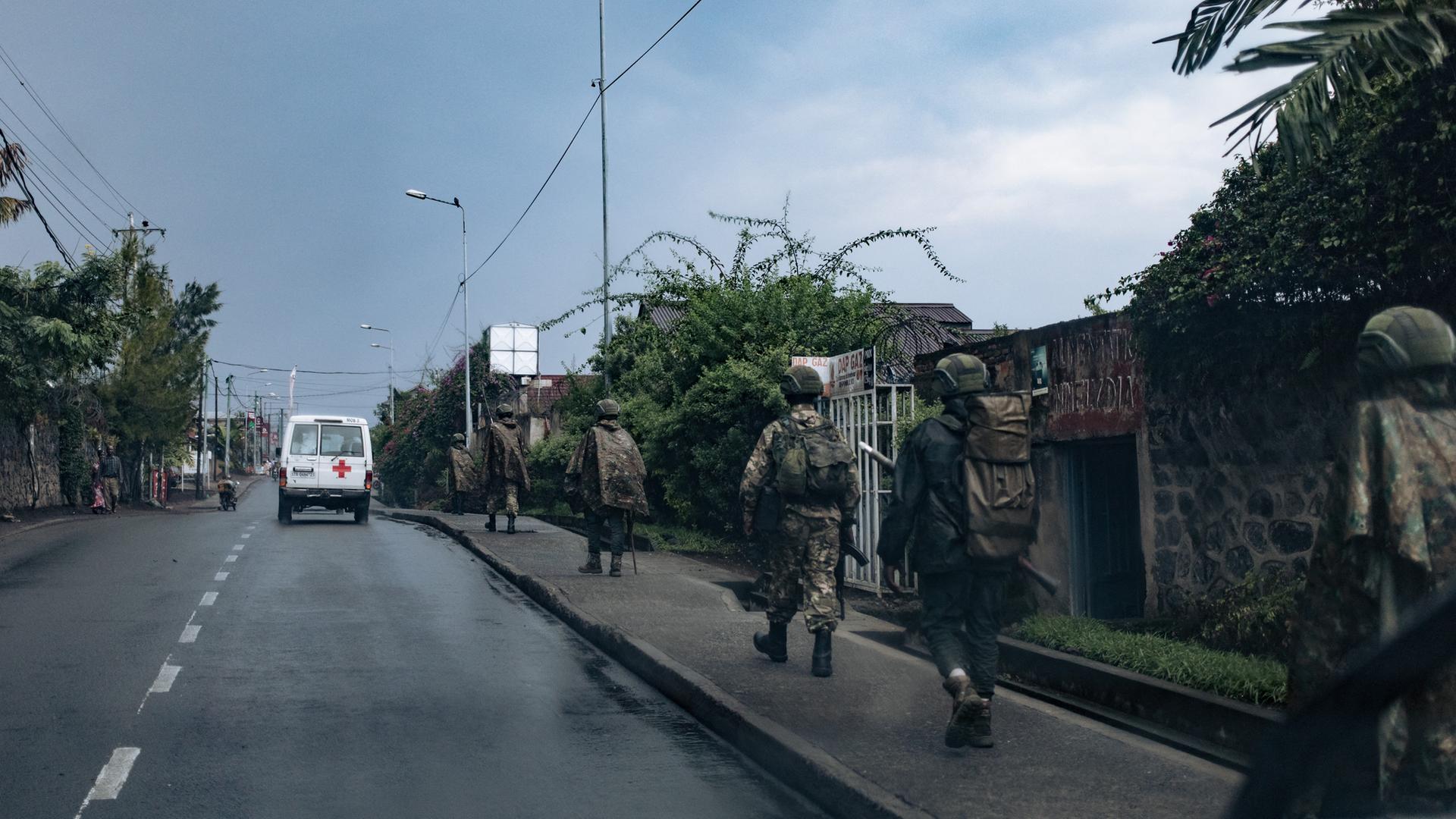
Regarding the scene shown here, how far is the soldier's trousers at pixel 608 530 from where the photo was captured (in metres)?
12.8

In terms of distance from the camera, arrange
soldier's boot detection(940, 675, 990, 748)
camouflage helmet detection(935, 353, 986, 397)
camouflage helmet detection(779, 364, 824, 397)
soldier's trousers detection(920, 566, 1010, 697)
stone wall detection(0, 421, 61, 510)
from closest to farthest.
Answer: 1. soldier's boot detection(940, 675, 990, 748)
2. soldier's trousers detection(920, 566, 1010, 697)
3. camouflage helmet detection(935, 353, 986, 397)
4. camouflage helmet detection(779, 364, 824, 397)
5. stone wall detection(0, 421, 61, 510)

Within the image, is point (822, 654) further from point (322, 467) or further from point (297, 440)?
point (297, 440)

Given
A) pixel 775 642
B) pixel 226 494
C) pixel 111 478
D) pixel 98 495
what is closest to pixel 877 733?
pixel 775 642

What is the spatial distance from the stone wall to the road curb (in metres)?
21.9

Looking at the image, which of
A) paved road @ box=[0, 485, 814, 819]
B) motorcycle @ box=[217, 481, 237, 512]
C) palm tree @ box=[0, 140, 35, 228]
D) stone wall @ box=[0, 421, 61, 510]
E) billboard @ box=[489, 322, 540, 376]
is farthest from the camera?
motorcycle @ box=[217, 481, 237, 512]

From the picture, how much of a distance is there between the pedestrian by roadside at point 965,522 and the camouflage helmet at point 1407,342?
2.12 m

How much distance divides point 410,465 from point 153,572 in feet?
113

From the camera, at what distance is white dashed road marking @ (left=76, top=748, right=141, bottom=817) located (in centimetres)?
512

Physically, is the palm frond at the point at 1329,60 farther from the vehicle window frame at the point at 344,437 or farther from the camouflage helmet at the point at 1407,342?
the vehicle window frame at the point at 344,437

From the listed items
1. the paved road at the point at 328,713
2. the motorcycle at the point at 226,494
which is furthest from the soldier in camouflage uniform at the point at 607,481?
the motorcycle at the point at 226,494

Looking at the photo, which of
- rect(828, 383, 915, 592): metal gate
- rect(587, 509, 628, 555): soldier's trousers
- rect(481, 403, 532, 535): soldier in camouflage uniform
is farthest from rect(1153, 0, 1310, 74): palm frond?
rect(481, 403, 532, 535): soldier in camouflage uniform

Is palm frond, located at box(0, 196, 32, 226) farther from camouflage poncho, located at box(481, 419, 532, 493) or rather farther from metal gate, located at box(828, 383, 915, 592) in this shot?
metal gate, located at box(828, 383, 915, 592)

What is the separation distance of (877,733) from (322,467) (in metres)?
20.7

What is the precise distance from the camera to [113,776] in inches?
213
